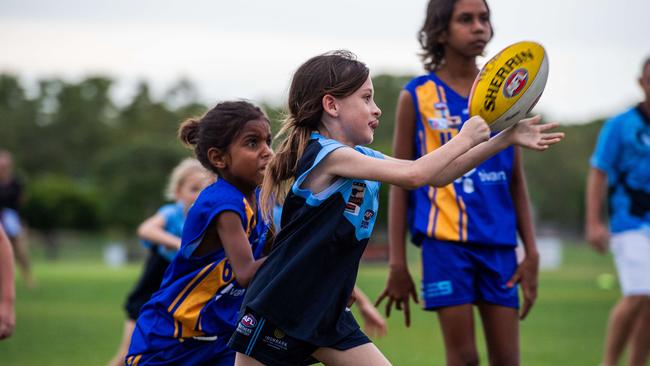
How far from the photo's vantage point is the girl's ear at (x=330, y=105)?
13.1ft

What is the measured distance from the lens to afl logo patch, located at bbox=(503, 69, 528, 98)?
388 cm

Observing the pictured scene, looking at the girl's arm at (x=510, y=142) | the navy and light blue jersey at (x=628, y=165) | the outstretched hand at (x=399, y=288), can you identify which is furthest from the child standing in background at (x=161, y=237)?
the girl's arm at (x=510, y=142)

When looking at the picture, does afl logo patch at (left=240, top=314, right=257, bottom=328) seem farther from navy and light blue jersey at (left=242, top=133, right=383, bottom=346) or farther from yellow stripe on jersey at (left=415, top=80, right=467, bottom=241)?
yellow stripe on jersey at (left=415, top=80, right=467, bottom=241)

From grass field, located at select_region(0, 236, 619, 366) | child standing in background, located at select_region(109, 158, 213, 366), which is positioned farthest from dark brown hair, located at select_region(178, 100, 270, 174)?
grass field, located at select_region(0, 236, 619, 366)

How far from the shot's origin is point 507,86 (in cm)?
388

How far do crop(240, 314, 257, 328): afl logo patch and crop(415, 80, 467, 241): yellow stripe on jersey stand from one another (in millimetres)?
1533

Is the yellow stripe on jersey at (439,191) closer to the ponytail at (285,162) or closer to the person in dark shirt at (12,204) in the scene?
the ponytail at (285,162)

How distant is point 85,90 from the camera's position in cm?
10050

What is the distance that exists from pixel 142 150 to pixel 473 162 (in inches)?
3043

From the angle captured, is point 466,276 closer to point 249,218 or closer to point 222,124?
point 249,218

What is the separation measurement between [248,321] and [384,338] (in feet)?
22.2

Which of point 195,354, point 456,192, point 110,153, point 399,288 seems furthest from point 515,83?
point 110,153

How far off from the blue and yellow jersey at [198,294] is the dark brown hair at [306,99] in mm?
378

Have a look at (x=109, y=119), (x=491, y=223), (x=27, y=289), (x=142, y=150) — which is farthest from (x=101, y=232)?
(x=491, y=223)
